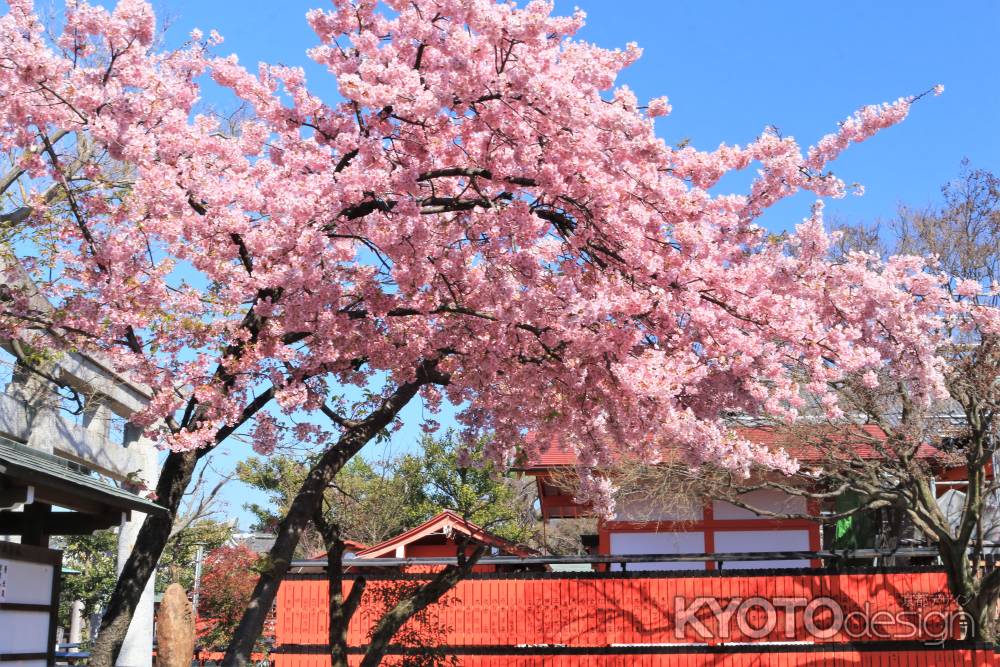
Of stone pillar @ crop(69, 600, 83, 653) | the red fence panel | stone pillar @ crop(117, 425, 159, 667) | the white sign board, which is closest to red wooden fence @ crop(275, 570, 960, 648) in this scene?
the red fence panel

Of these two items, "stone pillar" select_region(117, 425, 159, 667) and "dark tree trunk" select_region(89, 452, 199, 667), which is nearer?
"dark tree trunk" select_region(89, 452, 199, 667)

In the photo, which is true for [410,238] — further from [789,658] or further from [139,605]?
[139,605]

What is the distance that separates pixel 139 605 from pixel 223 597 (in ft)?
29.8

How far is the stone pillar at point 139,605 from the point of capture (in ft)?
57.5

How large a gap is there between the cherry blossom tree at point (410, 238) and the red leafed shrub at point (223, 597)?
17.7 meters

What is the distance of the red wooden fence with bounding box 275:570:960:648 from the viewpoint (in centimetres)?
1245

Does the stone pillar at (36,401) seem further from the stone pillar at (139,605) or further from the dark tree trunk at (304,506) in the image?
the dark tree trunk at (304,506)

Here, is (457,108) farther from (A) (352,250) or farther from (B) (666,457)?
(B) (666,457)

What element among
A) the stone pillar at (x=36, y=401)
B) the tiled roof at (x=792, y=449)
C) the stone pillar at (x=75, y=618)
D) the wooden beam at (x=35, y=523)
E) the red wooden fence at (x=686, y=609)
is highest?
Result: the stone pillar at (x=36, y=401)

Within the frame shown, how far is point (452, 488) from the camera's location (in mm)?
31547

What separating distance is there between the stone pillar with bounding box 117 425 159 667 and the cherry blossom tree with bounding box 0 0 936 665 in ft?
32.0

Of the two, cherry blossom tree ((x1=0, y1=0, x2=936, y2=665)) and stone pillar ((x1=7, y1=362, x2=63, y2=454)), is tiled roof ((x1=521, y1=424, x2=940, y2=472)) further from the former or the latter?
stone pillar ((x1=7, y1=362, x2=63, y2=454))

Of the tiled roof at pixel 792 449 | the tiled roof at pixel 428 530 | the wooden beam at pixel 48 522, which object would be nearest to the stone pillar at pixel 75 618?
the tiled roof at pixel 428 530

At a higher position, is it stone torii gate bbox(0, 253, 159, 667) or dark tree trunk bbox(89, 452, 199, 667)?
stone torii gate bbox(0, 253, 159, 667)
